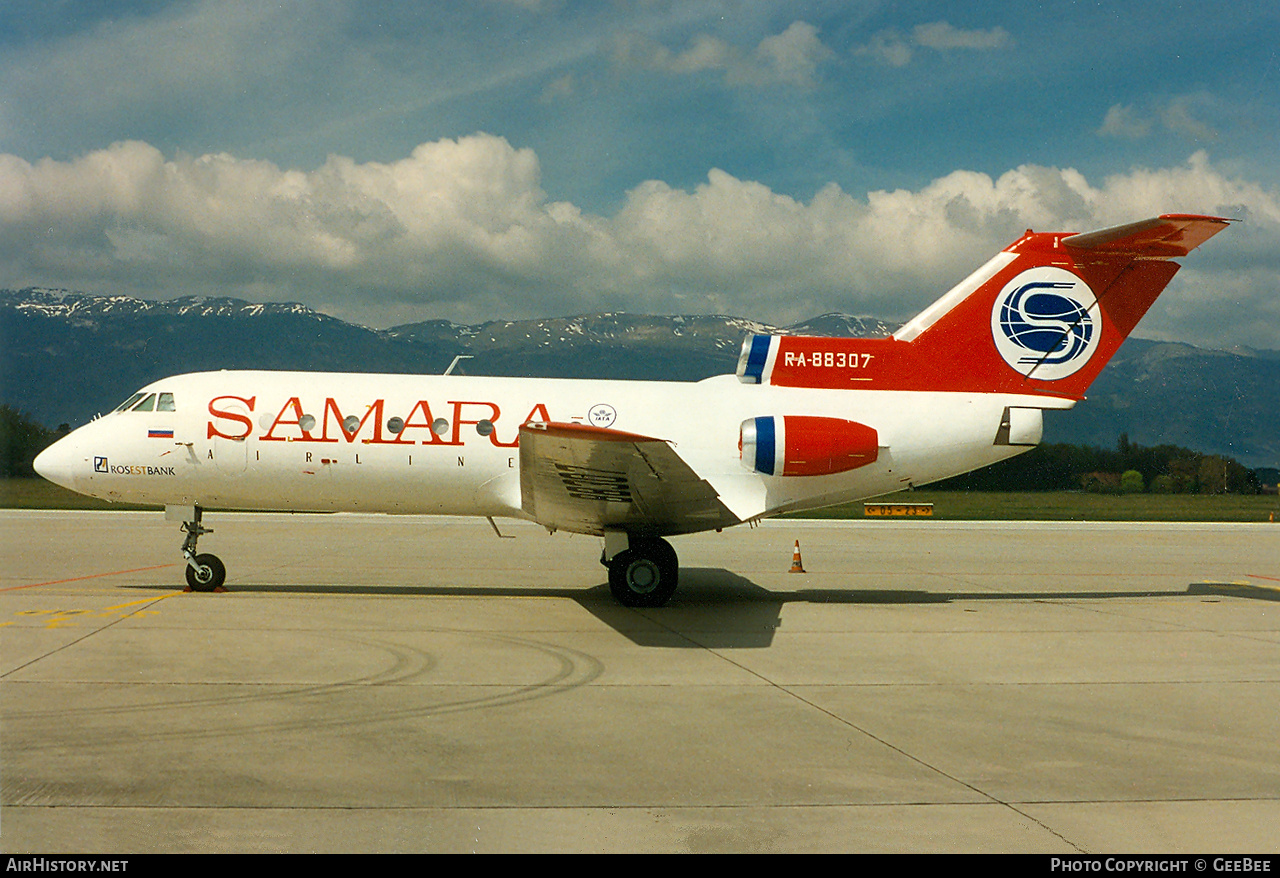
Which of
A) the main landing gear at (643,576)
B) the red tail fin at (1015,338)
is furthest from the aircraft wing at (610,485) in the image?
the red tail fin at (1015,338)

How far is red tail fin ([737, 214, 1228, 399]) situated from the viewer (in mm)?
14000

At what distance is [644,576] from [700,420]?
253 cm

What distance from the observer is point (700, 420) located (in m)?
13.8

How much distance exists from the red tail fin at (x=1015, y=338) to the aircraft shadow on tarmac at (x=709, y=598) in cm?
344

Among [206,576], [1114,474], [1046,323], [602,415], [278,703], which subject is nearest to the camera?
[278,703]

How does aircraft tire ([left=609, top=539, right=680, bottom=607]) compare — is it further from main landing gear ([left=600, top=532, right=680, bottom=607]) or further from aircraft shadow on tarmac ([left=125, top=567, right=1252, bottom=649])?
aircraft shadow on tarmac ([left=125, top=567, right=1252, bottom=649])

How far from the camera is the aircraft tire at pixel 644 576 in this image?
12906 millimetres

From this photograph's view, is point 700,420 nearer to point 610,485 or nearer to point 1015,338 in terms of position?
point 610,485

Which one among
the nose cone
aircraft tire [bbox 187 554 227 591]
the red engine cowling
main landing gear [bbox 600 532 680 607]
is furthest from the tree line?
the nose cone

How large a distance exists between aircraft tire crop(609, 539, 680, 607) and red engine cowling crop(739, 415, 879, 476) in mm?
1873

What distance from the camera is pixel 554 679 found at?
8.63m

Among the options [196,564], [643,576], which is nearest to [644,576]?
[643,576]

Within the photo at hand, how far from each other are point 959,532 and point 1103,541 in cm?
415
